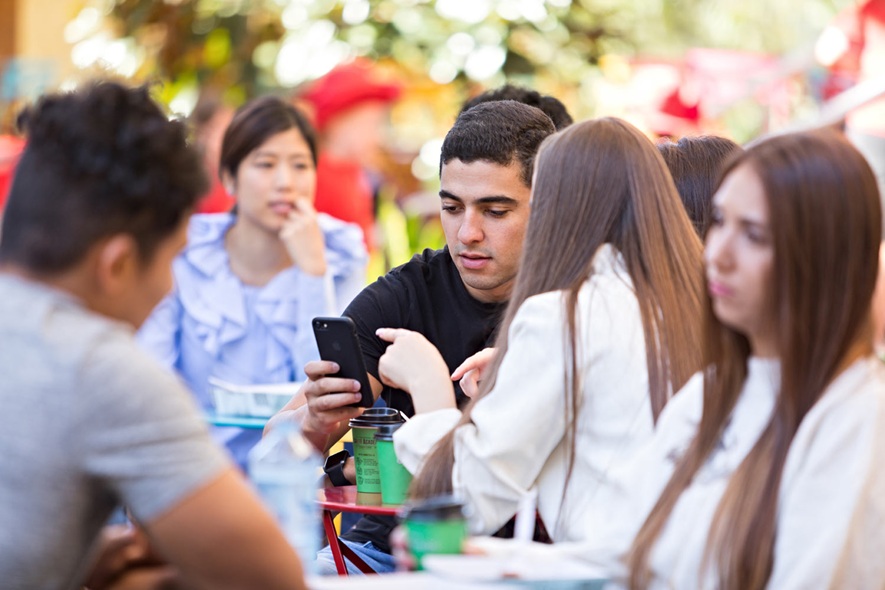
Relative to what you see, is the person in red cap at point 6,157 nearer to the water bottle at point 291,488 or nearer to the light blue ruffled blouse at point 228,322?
the light blue ruffled blouse at point 228,322

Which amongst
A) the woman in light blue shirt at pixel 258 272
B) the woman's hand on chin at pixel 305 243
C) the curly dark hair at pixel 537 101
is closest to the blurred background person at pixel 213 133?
the woman in light blue shirt at pixel 258 272

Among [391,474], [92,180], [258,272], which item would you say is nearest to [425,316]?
[391,474]

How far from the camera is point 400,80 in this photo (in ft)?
31.0

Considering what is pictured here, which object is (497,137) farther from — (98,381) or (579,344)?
(98,381)

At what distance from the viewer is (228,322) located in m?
4.68

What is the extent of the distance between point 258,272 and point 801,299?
333cm

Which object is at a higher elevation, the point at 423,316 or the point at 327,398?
the point at 423,316

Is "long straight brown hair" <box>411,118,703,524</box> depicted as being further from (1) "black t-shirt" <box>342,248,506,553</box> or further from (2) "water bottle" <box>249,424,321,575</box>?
(1) "black t-shirt" <box>342,248,506,553</box>

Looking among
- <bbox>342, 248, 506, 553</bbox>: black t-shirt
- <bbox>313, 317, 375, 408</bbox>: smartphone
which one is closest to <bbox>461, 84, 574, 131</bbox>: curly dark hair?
<bbox>342, 248, 506, 553</bbox>: black t-shirt

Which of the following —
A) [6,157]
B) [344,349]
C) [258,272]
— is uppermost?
[6,157]

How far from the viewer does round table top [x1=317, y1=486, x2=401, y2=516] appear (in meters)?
2.59

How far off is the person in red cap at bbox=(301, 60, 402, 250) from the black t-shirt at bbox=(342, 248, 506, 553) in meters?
4.27

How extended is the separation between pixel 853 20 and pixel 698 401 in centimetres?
500

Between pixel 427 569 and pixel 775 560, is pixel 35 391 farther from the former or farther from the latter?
pixel 775 560
